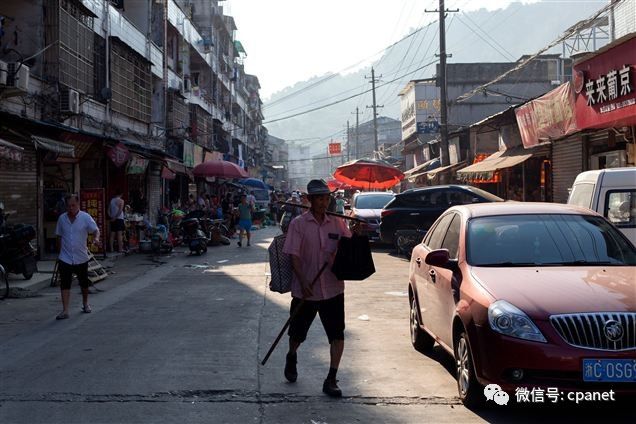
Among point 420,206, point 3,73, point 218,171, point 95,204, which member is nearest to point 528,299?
point 3,73

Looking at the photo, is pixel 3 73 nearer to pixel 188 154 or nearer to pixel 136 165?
pixel 136 165

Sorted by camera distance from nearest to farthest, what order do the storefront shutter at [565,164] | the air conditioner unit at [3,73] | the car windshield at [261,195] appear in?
the air conditioner unit at [3,73]
the storefront shutter at [565,164]
the car windshield at [261,195]

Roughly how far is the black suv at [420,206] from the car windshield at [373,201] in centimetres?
336

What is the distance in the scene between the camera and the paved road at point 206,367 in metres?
4.99

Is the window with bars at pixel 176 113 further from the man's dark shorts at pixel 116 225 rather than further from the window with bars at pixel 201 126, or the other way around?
the man's dark shorts at pixel 116 225

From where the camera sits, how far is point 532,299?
4.69 metres

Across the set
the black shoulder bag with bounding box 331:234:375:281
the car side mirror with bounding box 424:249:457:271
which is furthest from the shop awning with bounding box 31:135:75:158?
the car side mirror with bounding box 424:249:457:271

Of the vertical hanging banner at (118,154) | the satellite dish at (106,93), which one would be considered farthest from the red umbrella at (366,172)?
the satellite dish at (106,93)

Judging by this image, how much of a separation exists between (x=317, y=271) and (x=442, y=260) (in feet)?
3.59

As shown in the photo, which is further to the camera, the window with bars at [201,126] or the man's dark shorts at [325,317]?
the window with bars at [201,126]

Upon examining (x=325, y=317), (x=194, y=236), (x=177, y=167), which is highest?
(x=177, y=167)

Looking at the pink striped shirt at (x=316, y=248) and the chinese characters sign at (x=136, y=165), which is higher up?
the chinese characters sign at (x=136, y=165)

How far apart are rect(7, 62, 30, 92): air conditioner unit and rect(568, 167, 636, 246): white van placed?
35.8 feet

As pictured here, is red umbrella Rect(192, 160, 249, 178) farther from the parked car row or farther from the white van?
the parked car row
